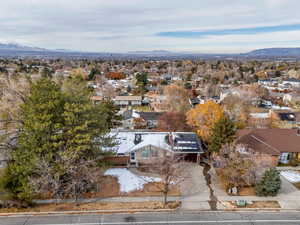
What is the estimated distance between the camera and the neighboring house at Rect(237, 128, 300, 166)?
1079 inches

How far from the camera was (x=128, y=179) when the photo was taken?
24.6 m

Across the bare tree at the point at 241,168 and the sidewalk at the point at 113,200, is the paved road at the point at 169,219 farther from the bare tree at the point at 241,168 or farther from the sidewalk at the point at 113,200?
the bare tree at the point at 241,168

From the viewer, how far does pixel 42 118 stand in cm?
1848

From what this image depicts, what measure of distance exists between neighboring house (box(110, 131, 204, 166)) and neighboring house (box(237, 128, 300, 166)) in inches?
240

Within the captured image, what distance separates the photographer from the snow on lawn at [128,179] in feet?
75.2

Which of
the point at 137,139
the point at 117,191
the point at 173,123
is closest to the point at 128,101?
the point at 173,123

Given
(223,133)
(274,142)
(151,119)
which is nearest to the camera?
(223,133)

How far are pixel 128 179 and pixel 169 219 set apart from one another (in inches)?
304

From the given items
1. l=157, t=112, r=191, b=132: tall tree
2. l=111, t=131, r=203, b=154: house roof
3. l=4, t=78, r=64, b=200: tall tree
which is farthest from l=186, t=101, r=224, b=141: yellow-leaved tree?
l=4, t=78, r=64, b=200: tall tree

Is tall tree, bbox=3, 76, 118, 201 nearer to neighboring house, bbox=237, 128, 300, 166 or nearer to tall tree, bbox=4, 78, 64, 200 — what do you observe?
tall tree, bbox=4, 78, 64, 200

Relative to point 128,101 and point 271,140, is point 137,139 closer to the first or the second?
point 271,140

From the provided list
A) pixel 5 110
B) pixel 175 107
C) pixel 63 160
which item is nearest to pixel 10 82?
pixel 5 110

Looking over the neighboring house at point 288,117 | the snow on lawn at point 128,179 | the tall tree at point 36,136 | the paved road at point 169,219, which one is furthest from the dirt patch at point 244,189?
the neighboring house at point 288,117

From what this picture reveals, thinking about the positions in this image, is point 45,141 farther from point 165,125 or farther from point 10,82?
point 165,125
